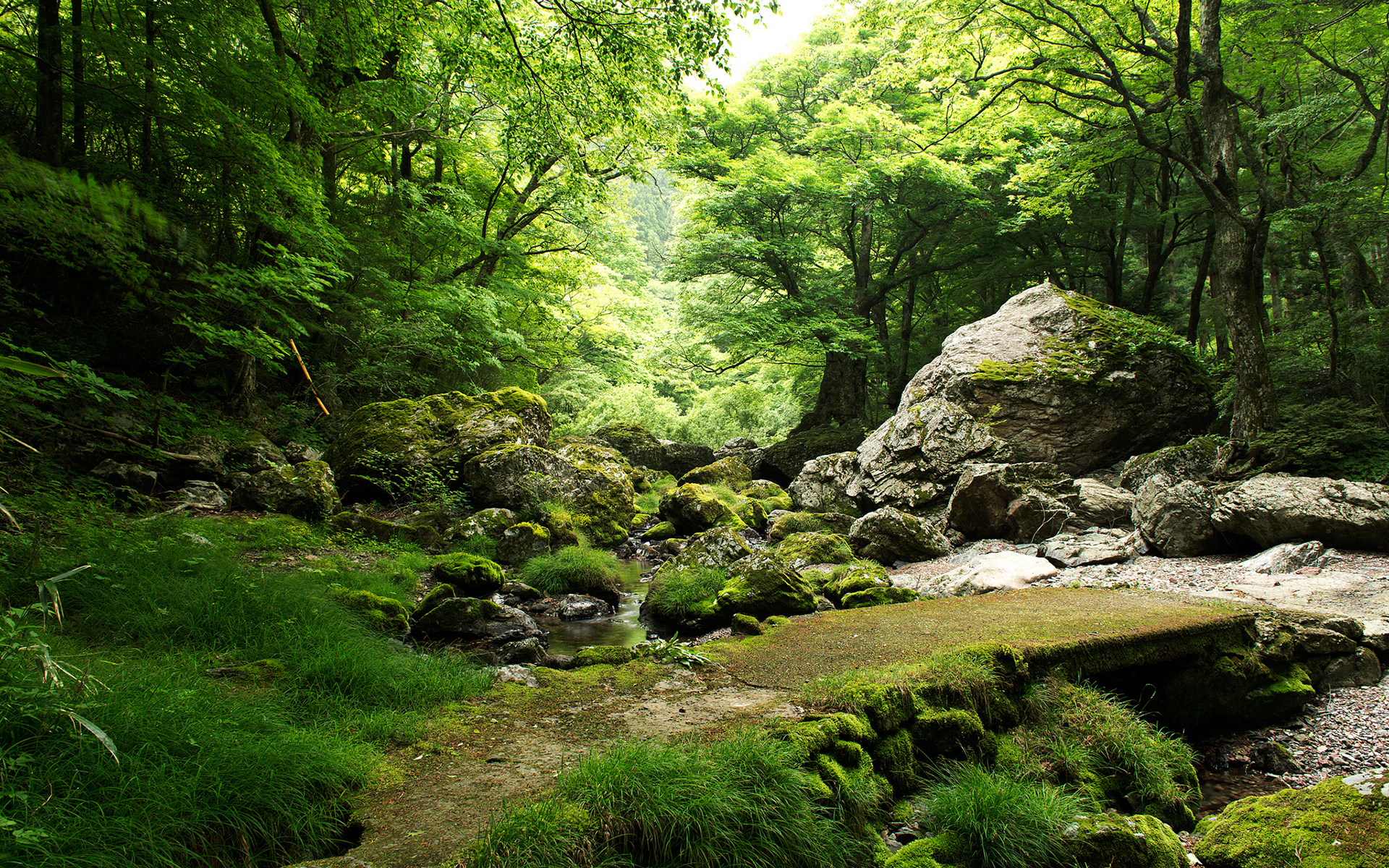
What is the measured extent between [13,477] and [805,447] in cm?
1431

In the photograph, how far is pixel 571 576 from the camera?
8039 mm

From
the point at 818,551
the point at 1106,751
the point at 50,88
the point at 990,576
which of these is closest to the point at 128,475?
the point at 50,88

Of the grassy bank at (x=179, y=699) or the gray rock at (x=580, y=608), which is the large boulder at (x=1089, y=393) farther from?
the grassy bank at (x=179, y=699)

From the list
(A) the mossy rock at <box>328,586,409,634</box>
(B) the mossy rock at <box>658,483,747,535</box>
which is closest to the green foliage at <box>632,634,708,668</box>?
(A) the mossy rock at <box>328,586,409,634</box>

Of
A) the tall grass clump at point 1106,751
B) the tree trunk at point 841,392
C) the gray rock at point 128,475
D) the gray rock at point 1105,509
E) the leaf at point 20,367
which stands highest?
the tree trunk at point 841,392

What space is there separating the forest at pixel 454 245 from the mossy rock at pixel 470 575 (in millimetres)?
555

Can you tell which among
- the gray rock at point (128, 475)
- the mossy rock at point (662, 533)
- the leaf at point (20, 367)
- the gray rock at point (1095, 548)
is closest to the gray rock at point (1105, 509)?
the gray rock at point (1095, 548)

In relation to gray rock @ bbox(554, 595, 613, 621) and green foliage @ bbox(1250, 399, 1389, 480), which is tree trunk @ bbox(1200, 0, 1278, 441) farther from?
gray rock @ bbox(554, 595, 613, 621)

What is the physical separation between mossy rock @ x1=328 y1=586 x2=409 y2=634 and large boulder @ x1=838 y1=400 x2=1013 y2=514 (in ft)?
24.3

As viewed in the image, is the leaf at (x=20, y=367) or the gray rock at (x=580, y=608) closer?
the leaf at (x=20, y=367)

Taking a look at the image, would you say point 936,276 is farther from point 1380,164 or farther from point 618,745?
point 618,745

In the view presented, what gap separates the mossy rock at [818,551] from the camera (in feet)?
26.4

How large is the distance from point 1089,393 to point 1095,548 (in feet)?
14.0

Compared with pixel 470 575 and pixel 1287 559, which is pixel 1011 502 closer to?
pixel 1287 559
